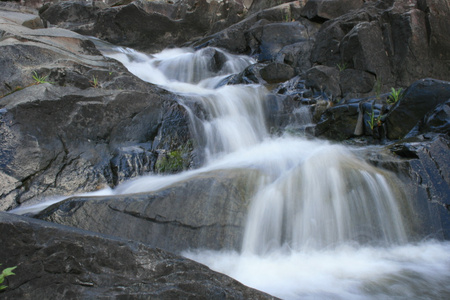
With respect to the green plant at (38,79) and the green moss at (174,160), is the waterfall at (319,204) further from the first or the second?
the green plant at (38,79)

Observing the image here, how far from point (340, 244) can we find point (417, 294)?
1.02 meters

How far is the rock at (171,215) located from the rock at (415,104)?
3.69 m

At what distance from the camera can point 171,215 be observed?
391 cm

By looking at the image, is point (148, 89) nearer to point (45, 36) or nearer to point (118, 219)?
point (45, 36)

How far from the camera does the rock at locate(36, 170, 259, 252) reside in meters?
3.75

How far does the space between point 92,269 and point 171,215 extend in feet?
5.55

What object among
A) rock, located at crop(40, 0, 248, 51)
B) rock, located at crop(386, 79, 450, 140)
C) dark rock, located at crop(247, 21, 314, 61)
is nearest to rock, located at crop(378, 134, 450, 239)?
rock, located at crop(386, 79, 450, 140)

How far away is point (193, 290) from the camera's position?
2.28 metres

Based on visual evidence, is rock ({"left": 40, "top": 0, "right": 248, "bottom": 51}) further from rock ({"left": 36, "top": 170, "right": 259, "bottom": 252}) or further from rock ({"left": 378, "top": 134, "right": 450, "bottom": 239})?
rock ({"left": 378, "top": 134, "right": 450, "bottom": 239})

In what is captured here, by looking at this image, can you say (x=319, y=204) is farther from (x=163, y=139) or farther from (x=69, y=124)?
(x=69, y=124)

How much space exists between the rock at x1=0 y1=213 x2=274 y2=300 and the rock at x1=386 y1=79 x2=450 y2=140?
509 cm

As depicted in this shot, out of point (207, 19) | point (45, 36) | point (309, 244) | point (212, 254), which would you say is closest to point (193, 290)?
point (212, 254)

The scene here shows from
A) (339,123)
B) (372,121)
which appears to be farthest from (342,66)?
(372,121)

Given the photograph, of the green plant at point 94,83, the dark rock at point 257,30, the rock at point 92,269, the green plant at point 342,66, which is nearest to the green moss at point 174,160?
the green plant at point 94,83
